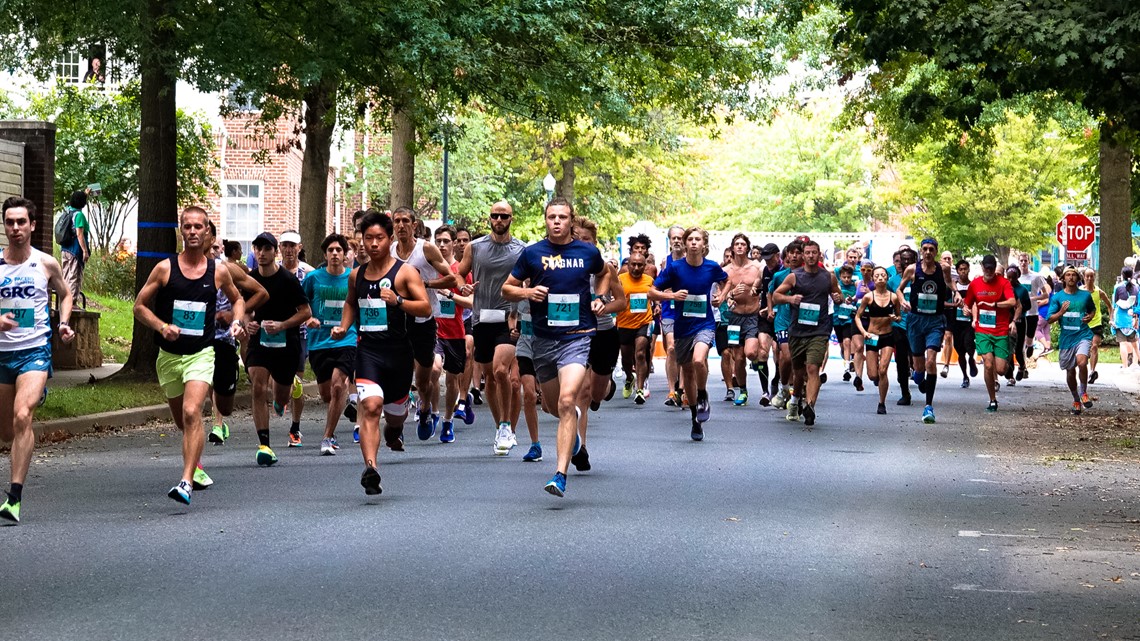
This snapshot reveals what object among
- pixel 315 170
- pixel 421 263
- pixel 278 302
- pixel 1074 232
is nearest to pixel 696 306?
pixel 421 263

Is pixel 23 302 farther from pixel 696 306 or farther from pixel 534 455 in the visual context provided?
pixel 696 306

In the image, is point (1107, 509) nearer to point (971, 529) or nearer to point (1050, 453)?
point (971, 529)

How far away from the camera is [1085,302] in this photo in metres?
22.3

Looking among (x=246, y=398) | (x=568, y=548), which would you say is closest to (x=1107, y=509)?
(x=568, y=548)

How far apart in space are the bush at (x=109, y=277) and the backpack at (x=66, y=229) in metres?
6.66

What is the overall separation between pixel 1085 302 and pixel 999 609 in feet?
50.2

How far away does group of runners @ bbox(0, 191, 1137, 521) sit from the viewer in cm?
1102

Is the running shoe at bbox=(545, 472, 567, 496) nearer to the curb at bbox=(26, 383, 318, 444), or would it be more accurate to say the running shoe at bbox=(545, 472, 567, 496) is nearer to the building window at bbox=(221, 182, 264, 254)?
the curb at bbox=(26, 383, 318, 444)

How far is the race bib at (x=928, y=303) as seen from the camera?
2039 centimetres

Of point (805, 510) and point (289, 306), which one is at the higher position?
point (289, 306)

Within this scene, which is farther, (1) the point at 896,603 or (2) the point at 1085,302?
(2) the point at 1085,302

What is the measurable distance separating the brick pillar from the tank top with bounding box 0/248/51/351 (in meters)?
11.3

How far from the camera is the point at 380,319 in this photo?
11.3 m

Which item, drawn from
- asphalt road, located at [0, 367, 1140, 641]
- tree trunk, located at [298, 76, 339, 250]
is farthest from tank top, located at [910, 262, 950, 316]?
tree trunk, located at [298, 76, 339, 250]
